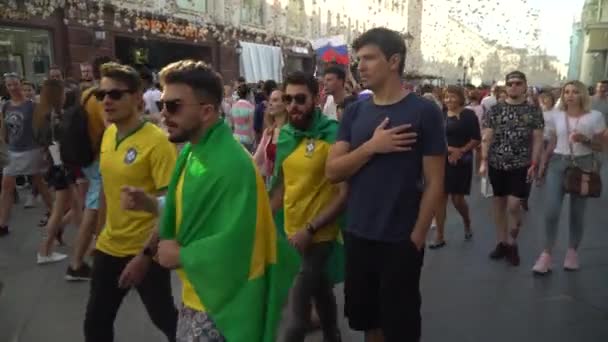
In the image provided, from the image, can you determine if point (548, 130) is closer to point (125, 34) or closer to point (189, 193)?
point (189, 193)

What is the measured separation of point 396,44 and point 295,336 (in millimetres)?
1794

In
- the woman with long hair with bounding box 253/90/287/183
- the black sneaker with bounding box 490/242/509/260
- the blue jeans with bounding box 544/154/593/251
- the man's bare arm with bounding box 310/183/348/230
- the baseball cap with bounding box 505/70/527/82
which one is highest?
the baseball cap with bounding box 505/70/527/82

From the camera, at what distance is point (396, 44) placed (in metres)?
2.49

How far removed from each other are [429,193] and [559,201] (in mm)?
3101

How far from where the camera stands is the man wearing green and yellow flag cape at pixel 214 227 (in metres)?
1.86

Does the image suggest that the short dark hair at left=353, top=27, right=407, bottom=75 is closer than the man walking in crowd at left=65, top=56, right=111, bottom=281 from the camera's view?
Yes

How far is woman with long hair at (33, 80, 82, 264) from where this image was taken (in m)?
5.27

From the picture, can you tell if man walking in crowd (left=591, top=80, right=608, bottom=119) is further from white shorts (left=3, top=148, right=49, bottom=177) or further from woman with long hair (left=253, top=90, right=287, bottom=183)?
white shorts (left=3, top=148, right=49, bottom=177)

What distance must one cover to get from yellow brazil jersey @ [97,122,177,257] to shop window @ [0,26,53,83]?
40.2ft

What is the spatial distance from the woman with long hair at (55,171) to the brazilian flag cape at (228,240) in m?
3.53

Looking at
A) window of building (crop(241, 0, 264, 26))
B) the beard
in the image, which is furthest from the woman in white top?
window of building (crop(241, 0, 264, 26))

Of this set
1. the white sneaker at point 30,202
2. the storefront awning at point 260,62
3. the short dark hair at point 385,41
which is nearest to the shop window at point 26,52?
the white sneaker at point 30,202

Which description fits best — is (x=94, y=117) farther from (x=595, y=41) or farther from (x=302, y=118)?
(x=595, y=41)

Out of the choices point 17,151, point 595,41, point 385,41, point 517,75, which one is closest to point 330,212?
point 385,41
